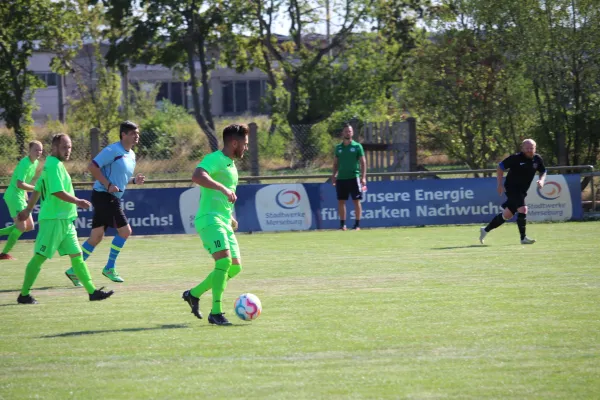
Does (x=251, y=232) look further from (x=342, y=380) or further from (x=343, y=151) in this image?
(x=342, y=380)

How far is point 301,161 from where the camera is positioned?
23969 mm

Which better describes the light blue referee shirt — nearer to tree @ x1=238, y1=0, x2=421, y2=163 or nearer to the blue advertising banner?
the blue advertising banner

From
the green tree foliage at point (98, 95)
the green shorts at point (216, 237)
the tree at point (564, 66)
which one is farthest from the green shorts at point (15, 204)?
the green tree foliage at point (98, 95)

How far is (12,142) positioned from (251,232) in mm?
6414

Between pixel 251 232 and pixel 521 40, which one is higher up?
pixel 521 40

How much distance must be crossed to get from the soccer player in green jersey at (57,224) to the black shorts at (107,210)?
2221 mm

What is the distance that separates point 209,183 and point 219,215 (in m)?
0.42

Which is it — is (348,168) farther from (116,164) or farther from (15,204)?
(116,164)

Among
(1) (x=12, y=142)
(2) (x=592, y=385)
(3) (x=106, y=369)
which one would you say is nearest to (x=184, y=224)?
(1) (x=12, y=142)

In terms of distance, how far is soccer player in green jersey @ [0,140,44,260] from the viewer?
15.0 m

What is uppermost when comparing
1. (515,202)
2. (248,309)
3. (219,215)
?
(219,215)

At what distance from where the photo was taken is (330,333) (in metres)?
8.07

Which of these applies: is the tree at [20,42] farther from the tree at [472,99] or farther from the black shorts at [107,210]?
the black shorts at [107,210]

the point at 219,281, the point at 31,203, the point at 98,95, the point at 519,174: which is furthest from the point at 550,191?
the point at 98,95
